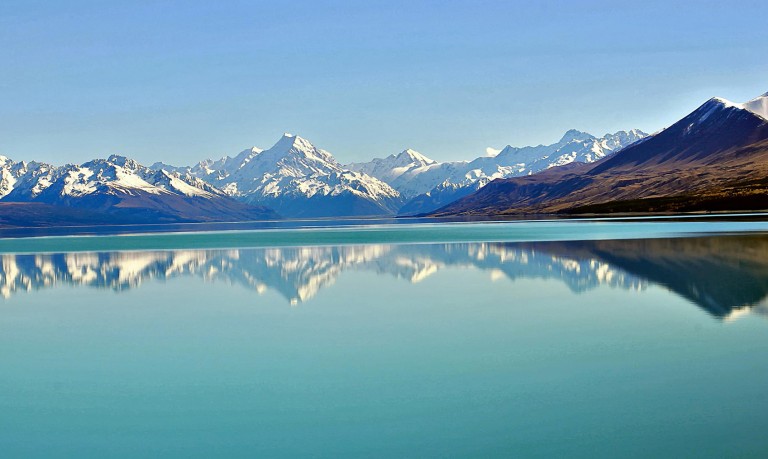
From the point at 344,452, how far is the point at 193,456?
360cm

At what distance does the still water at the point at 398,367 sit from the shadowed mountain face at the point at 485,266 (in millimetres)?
630

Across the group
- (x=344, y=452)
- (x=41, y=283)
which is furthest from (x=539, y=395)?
(x=41, y=283)

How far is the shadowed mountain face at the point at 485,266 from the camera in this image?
156 ft

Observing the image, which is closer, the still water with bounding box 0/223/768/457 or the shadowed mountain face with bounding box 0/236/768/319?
the still water with bounding box 0/223/768/457

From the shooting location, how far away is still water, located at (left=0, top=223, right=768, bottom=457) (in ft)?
61.5

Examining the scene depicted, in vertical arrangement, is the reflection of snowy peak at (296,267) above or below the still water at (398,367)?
below

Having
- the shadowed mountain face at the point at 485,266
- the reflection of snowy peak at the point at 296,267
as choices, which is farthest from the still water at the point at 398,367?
the reflection of snowy peak at the point at 296,267

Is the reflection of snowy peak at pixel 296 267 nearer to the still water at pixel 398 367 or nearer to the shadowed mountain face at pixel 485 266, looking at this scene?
the shadowed mountain face at pixel 485 266

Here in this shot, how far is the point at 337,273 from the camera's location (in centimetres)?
6316

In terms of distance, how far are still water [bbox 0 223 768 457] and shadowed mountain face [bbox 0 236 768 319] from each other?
2.07ft

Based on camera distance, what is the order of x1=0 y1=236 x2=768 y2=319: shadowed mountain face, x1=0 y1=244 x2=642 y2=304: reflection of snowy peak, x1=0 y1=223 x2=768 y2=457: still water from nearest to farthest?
1. x1=0 y1=223 x2=768 y2=457: still water
2. x1=0 y1=236 x2=768 y2=319: shadowed mountain face
3. x1=0 y1=244 x2=642 y2=304: reflection of snowy peak

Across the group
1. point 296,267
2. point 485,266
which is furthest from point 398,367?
point 296,267

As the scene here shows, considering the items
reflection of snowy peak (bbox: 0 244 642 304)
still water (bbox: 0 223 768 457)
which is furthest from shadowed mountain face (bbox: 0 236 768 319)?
still water (bbox: 0 223 768 457)

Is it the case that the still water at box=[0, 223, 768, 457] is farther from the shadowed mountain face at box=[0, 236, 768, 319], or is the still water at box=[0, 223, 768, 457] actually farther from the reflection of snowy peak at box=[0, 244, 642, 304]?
the reflection of snowy peak at box=[0, 244, 642, 304]
